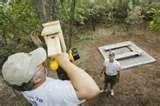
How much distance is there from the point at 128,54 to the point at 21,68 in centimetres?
715

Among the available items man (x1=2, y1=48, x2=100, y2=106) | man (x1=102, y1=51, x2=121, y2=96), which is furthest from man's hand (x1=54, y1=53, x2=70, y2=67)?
man (x1=102, y1=51, x2=121, y2=96)

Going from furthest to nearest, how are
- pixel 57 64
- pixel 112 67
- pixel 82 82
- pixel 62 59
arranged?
pixel 112 67
pixel 57 64
pixel 62 59
pixel 82 82

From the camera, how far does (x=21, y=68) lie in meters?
2.36

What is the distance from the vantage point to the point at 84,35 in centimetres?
1073

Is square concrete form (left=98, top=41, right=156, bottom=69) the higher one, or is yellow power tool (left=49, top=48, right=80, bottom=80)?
yellow power tool (left=49, top=48, right=80, bottom=80)

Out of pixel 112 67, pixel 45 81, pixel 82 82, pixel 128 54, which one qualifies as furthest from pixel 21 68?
pixel 128 54

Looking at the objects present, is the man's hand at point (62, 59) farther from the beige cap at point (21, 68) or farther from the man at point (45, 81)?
the beige cap at point (21, 68)

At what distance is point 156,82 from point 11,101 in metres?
3.45

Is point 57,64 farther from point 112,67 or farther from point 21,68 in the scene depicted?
point 112,67

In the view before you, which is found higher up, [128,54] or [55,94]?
[55,94]

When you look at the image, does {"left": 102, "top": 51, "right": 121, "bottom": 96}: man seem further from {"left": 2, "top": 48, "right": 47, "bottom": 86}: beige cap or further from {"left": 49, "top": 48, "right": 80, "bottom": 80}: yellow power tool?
{"left": 2, "top": 48, "right": 47, "bottom": 86}: beige cap

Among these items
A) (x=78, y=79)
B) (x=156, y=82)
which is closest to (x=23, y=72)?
(x=78, y=79)

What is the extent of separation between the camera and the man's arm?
234 cm

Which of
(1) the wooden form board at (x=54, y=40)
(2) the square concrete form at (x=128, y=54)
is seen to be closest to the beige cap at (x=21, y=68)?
(1) the wooden form board at (x=54, y=40)
